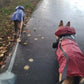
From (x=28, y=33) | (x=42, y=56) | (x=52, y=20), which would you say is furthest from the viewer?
(x=52, y=20)

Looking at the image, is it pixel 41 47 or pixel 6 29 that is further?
pixel 6 29

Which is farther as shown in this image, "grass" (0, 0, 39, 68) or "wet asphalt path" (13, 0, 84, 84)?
"grass" (0, 0, 39, 68)

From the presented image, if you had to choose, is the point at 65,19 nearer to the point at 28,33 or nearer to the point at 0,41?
the point at 28,33

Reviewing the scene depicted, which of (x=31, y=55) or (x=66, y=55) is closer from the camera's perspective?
(x=66, y=55)

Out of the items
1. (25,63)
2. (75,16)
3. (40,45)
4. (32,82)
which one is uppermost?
(75,16)

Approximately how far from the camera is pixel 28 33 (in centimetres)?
545

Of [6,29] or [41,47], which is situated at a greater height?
[6,29]

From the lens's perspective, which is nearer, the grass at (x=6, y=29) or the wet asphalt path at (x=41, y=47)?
the wet asphalt path at (x=41, y=47)

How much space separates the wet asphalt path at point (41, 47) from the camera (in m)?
3.44

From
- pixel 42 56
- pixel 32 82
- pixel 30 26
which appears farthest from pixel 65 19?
pixel 32 82

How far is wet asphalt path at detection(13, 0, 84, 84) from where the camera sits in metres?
3.44

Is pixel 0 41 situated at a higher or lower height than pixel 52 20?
lower

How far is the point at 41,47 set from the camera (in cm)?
460

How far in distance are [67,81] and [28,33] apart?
3425 mm
